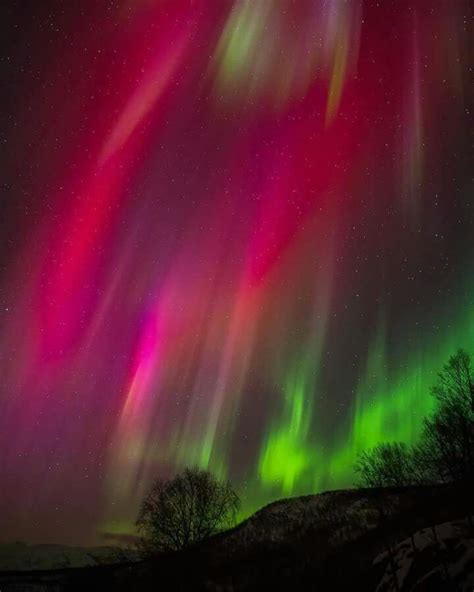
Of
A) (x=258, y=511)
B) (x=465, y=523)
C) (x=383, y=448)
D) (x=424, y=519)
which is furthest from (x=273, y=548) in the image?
(x=465, y=523)

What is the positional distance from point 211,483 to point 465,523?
55387mm

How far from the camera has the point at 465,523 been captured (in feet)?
79.4

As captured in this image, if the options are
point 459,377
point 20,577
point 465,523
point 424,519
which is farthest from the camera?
point 20,577

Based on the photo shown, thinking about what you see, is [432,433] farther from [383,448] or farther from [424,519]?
[424,519]

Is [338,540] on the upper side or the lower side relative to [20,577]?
upper

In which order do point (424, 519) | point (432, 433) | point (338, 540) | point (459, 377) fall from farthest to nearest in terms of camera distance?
point (338, 540) → point (432, 433) → point (459, 377) → point (424, 519)

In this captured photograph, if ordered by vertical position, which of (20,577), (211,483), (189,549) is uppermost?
(211,483)

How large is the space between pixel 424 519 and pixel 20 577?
91.3m

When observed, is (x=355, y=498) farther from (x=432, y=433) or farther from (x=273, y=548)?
(x=432, y=433)

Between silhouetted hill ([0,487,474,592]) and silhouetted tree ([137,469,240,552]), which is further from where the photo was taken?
silhouetted tree ([137,469,240,552])

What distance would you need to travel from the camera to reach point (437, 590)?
18562 millimetres

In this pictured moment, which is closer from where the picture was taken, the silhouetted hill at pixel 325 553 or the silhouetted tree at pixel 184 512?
the silhouetted hill at pixel 325 553

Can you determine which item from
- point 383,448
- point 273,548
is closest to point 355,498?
point 383,448

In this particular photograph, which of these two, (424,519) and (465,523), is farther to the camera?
(424,519)
